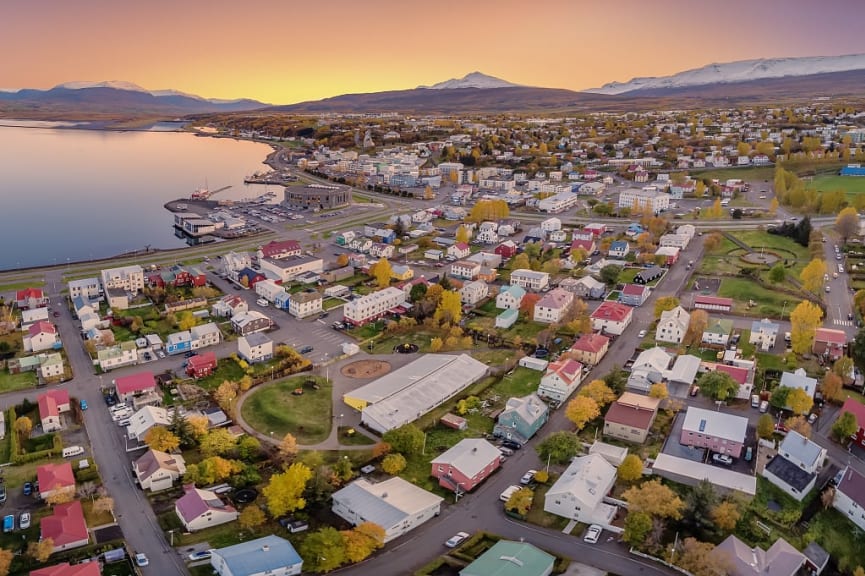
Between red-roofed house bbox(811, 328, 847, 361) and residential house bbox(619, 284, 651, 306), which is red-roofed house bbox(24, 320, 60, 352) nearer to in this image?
residential house bbox(619, 284, 651, 306)

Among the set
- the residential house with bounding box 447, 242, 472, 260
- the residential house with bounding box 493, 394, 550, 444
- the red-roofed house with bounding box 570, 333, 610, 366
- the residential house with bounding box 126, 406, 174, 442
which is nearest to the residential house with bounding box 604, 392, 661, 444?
the residential house with bounding box 493, 394, 550, 444

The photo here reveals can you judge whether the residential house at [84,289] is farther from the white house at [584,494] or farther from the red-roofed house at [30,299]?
the white house at [584,494]

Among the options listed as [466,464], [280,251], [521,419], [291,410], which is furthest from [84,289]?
[521,419]

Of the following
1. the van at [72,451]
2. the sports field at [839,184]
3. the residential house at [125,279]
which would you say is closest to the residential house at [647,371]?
the van at [72,451]

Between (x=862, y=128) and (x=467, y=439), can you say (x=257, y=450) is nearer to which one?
(x=467, y=439)

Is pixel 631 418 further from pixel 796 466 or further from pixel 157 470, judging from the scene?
pixel 157 470

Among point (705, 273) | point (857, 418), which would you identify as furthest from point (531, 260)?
point (857, 418)

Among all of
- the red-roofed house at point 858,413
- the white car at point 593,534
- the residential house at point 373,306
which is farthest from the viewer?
the residential house at point 373,306
